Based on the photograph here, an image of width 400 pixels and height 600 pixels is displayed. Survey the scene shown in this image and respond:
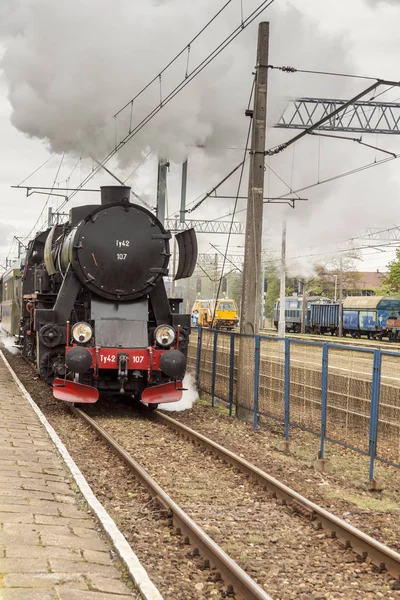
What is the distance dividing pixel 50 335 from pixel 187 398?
362 centimetres

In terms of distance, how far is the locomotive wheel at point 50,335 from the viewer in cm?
1173

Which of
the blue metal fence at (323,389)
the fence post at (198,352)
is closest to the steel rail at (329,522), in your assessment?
the blue metal fence at (323,389)

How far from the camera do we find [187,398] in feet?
47.0

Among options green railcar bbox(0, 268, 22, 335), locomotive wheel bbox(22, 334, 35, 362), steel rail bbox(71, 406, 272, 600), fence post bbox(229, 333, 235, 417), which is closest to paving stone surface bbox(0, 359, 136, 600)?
steel rail bbox(71, 406, 272, 600)

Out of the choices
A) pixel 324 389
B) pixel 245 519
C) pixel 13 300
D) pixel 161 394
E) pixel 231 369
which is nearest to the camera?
pixel 245 519

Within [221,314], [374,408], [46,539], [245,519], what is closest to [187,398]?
[374,408]

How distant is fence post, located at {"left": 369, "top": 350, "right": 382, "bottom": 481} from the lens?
7.96 meters

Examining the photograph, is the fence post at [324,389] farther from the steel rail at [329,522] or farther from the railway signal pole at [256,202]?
the railway signal pole at [256,202]

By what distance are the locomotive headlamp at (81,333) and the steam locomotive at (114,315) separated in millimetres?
16

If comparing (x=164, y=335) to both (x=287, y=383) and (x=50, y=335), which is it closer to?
(x=50, y=335)

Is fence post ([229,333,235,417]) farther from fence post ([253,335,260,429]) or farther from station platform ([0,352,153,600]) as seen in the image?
station platform ([0,352,153,600])

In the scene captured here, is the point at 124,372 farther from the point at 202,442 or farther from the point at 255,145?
the point at 255,145

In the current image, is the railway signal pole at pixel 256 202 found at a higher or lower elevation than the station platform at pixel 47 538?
higher

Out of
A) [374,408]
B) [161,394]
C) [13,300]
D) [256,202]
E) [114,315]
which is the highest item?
[256,202]
